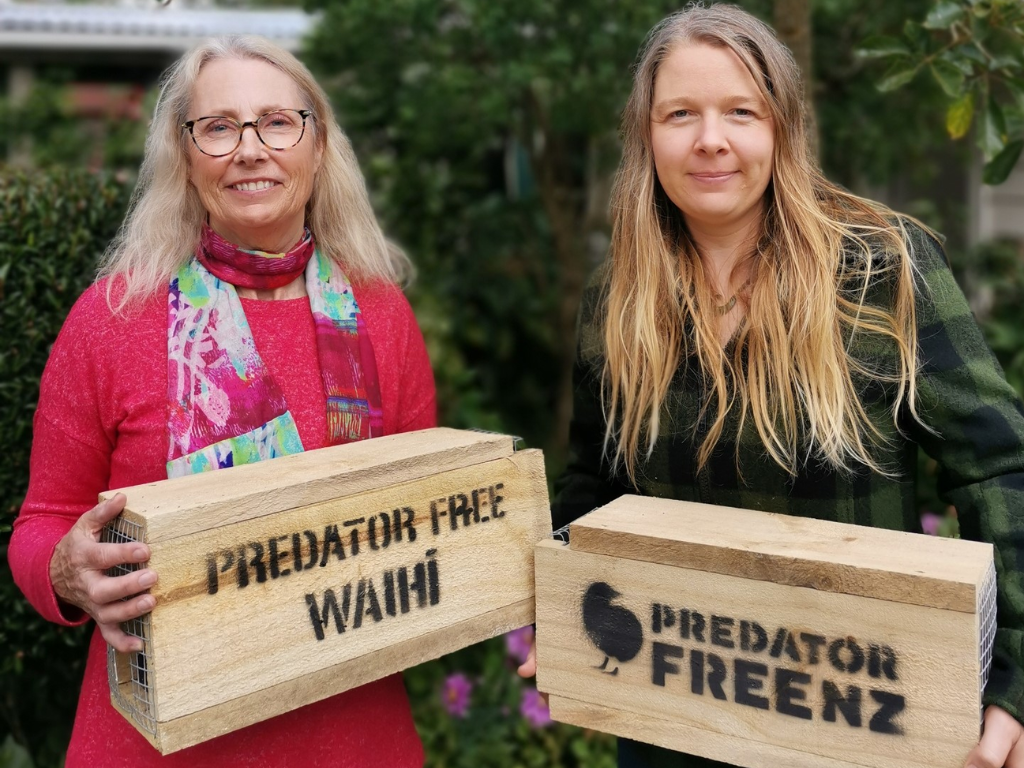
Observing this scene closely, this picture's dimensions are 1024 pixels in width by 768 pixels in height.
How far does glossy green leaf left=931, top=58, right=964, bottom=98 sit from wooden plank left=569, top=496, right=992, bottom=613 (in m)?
1.22

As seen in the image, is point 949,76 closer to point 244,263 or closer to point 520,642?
point 244,263

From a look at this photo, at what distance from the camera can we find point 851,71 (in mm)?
4777

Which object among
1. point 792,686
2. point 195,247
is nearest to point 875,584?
point 792,686

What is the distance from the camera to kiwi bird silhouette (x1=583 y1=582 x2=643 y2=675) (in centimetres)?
151

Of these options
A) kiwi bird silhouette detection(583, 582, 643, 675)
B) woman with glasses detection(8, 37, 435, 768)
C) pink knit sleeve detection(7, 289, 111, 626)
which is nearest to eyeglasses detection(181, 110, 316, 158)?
woman with glasses detection(8, 37, 435, 768)

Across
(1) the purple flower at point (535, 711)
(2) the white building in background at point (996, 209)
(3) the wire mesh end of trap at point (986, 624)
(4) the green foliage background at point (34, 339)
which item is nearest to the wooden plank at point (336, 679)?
(3) the wire mesh end of trap at point (986, 624)

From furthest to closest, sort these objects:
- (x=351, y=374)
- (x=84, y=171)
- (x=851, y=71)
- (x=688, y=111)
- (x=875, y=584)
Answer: (x=851, y=71), (x=84, y=171), (x=351, y=374), (x=688, y=111), (x=875, y=584)

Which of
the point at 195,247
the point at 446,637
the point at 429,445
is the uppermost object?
the point at 195,247

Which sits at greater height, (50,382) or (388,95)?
(388,95)

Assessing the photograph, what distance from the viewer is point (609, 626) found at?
5.01 ft

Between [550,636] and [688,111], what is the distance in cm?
89

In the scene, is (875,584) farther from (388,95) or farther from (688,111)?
(388,95)

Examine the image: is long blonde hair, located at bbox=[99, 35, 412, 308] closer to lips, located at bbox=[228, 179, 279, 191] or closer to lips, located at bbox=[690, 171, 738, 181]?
lips, located at bbox=[228, 179, 279, 191]

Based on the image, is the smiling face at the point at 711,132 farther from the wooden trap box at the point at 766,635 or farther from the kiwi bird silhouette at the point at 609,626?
the kiwi bird silhouette at the point at 609,626
